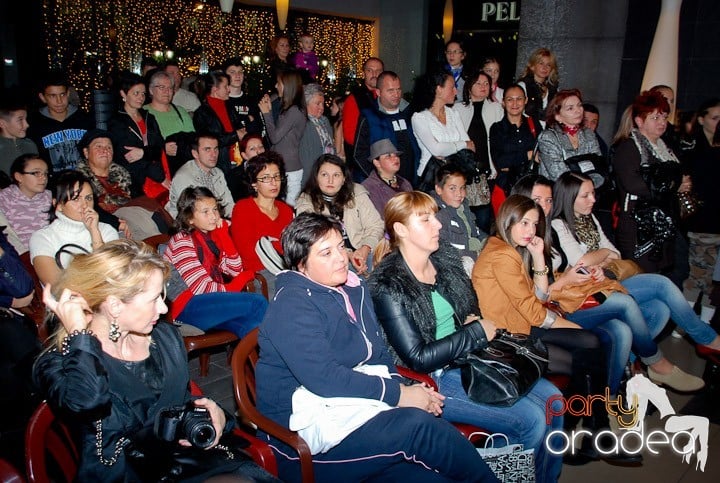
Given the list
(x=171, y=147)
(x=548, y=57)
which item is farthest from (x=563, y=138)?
(x=171, y=147)

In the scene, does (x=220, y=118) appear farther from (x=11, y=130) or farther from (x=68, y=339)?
(x=68, y=339)

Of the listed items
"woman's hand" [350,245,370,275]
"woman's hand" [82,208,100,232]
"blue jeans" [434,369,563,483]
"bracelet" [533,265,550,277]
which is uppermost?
"woman's hand" [82,208,100,232]

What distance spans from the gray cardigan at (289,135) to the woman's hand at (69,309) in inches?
149

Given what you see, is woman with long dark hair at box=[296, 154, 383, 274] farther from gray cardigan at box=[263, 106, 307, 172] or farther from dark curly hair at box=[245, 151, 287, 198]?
gray cardigan at box=[263, 106, 307, 172]

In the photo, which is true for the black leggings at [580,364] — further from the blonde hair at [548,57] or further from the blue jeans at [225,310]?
the blonde hair at [548,57]

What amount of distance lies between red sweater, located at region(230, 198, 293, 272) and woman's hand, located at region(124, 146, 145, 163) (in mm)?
1366

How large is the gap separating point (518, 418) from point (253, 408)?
1195 mm

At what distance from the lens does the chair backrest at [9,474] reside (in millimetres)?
1888

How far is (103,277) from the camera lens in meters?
2.16

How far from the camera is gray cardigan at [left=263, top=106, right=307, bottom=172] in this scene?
5.79 metres

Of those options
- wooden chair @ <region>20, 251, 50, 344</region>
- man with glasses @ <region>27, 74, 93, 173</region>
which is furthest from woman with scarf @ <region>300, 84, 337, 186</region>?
wooden chair @ <region>20, 251, 50, 344</region>

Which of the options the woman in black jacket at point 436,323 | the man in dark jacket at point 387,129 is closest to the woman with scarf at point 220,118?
the man in dark jacket at point 387,129

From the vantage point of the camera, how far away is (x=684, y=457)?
3.40m

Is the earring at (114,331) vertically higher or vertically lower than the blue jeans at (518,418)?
higher
